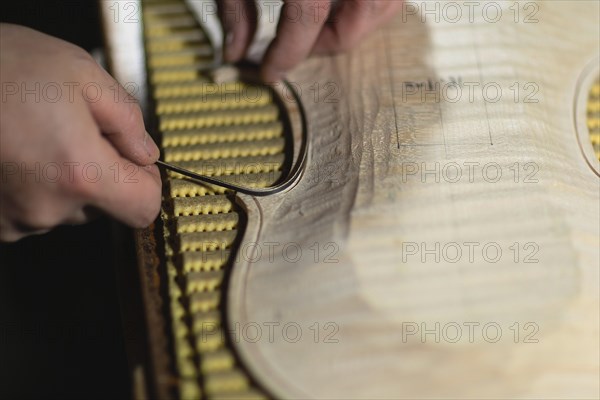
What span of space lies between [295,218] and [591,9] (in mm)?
409

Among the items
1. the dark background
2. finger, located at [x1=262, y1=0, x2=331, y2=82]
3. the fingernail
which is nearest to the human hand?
finger, located at [x1=262, y1=0, x2=331, y2=82]

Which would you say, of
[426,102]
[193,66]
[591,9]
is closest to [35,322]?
[193,66]

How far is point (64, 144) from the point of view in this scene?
519 millimetres

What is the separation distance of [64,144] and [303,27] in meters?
0.27

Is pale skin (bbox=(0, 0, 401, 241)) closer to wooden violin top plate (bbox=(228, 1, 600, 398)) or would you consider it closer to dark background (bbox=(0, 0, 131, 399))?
wooden violin top plate (bbox=(228, 1, 600, 398))

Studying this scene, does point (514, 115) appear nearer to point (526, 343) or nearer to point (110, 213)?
point (526, 343)

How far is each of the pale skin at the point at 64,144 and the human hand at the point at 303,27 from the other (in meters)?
0.17

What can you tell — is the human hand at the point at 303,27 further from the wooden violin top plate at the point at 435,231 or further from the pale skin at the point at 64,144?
the pale skin at the point at 64,144

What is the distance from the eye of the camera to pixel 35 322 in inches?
36.5

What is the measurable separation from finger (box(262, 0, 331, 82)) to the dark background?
33 cm

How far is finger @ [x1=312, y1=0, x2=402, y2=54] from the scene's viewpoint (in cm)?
68

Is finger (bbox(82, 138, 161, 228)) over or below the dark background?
over

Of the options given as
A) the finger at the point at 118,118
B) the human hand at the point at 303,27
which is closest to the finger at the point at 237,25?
the human hand at the point at 303,27

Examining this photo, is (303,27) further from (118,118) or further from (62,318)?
(62,318)
